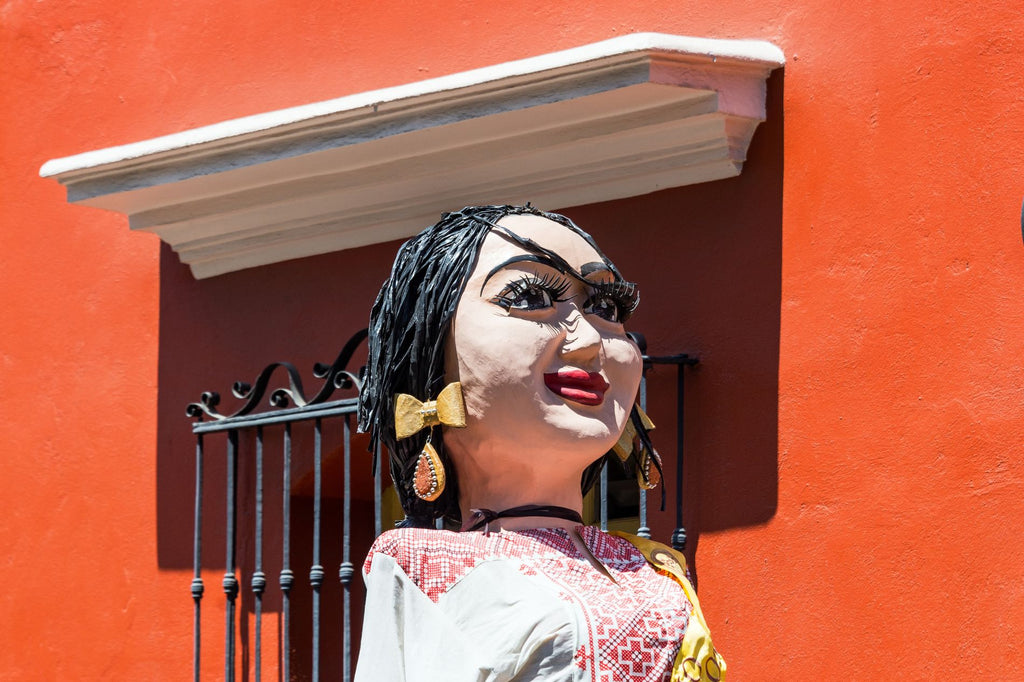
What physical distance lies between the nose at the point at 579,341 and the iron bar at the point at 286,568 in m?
1.66

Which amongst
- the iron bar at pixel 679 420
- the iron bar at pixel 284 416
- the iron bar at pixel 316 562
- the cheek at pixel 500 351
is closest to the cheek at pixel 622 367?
the cheek at pixel 500 351

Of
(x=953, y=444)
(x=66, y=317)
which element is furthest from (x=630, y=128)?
(x=66, y=317)

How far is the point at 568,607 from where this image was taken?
3.50 meters

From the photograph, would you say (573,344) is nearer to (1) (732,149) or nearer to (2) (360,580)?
(1) (732,149)

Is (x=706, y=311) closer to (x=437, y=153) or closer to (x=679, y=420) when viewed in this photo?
(x=679, y=420)

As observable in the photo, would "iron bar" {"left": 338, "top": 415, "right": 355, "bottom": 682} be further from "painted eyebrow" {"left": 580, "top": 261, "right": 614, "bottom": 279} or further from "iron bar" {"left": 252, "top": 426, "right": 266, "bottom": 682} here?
"painted eyebrow" {"left": 580, "top": 261, "right": 614, "bottom": 279}

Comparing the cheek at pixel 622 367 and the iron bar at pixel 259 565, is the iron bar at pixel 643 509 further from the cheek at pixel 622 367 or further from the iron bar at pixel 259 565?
the iron bar at pixel 259 565

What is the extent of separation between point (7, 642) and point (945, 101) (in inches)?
120

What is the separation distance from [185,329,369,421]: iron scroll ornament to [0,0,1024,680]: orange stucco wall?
0.47 ft

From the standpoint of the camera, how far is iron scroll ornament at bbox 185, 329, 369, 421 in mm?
5082

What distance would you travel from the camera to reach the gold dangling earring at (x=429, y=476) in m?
3.66

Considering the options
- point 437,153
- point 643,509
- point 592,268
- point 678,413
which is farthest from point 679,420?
point 592,268

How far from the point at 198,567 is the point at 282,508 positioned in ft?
0.89

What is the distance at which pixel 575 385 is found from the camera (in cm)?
368
